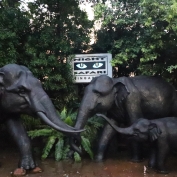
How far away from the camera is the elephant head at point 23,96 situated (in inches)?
215

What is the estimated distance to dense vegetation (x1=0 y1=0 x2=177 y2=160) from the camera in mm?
6688

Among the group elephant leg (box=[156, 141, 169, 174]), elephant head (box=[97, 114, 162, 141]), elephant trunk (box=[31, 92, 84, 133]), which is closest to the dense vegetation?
elephant head (box=[97, 114, 162, 141])

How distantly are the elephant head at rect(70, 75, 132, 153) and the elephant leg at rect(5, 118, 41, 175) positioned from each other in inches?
37.3

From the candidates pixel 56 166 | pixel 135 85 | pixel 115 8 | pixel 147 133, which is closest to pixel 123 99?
pixel 135 85

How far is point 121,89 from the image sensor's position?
646cm

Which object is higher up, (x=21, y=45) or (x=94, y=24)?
(x=94, y=24)

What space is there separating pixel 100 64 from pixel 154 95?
6.20 ft

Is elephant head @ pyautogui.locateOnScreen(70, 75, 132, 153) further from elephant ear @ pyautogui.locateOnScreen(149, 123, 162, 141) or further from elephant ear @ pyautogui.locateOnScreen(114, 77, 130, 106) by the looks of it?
elephant ear @ pyautogui.locateOnScreen(149, 123, 162, 141)

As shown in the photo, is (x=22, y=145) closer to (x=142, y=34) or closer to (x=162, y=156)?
(x=162, y=156)

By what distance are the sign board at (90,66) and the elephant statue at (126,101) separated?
1416 mm

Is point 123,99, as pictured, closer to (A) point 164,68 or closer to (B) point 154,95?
(B) point 154,95

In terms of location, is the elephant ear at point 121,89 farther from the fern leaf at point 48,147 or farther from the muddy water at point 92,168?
the fern leaf at point 48,147

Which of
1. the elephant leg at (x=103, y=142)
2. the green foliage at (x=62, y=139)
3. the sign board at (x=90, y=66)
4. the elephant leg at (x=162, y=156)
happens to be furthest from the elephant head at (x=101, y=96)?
the sign board at (x=90, y=66)

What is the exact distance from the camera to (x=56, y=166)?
615 centimetres
